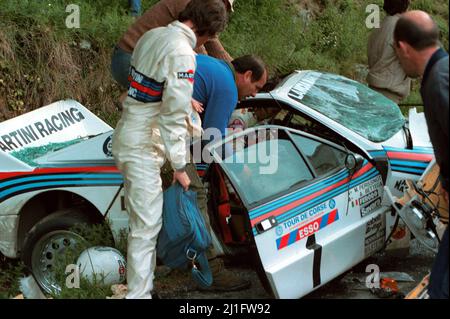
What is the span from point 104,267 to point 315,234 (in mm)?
1447

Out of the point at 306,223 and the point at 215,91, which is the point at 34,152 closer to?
the point at 215,91

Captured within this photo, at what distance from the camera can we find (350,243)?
5172 millimetres

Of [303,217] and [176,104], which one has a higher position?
[176,104]

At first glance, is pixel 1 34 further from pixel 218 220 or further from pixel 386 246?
pixel 386 246

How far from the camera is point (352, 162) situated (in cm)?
529

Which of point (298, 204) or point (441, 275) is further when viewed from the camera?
point (298, 204)

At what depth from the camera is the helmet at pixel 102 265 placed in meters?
5.27

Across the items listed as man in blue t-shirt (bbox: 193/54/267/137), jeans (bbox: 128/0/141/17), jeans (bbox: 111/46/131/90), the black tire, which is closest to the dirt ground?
the black tire

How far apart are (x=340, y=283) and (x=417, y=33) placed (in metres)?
2.44

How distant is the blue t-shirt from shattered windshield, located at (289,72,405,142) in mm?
951

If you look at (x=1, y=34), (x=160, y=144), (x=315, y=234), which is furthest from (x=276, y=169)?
(x=1, y=34)

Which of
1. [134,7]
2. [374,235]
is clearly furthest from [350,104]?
[134,7]

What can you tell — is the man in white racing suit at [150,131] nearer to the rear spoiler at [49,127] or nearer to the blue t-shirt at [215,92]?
the blue t-shirt at [215,92]

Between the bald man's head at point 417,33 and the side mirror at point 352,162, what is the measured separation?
169 cm
